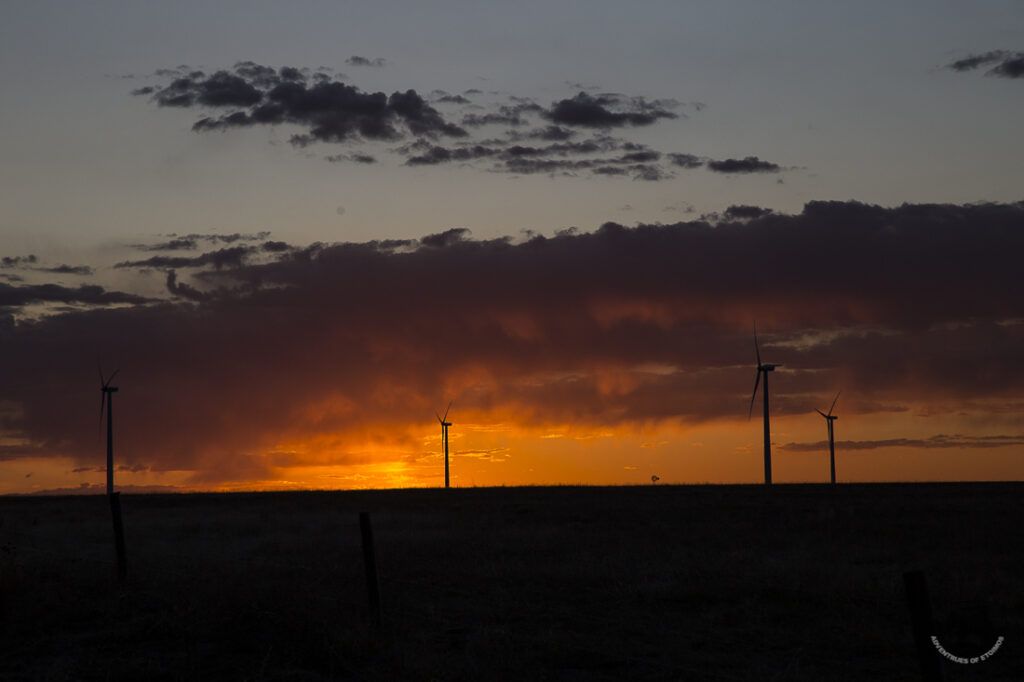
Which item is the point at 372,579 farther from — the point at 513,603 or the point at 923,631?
the point at 923,631

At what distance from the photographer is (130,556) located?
28.0m

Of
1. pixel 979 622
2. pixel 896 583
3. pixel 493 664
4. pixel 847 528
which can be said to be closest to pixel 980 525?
pixel 847 528

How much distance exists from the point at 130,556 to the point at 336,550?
5716mm

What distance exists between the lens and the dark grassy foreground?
565 inches

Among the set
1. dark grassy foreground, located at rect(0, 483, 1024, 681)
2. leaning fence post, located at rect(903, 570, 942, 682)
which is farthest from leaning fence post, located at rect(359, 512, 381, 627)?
leaning fence post, located at rect(903, 570, 942, 682)

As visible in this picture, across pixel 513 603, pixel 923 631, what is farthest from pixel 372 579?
pixel 923 631

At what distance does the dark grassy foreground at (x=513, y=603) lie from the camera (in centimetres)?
1435

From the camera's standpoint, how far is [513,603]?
65.7ft

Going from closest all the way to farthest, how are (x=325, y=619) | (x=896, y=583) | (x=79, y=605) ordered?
(x=325, y=619) < (x=79, y=605) < (x=896, y=583)

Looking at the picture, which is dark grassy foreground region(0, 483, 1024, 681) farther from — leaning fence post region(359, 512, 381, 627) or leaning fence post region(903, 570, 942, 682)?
leaning fence post region(903, 570, 942, 682)

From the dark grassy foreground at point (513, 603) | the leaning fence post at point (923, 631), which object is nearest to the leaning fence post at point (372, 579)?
the dark grassy foreground at point (513, 603)

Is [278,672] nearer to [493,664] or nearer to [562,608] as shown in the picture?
[493,664]

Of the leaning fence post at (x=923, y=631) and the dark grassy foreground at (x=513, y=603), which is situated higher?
the leaning fence post at (x=923, y=631)

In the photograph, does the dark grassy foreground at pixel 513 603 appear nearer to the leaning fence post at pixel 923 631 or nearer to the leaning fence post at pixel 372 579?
the leaning fence post at pixel 372 579
